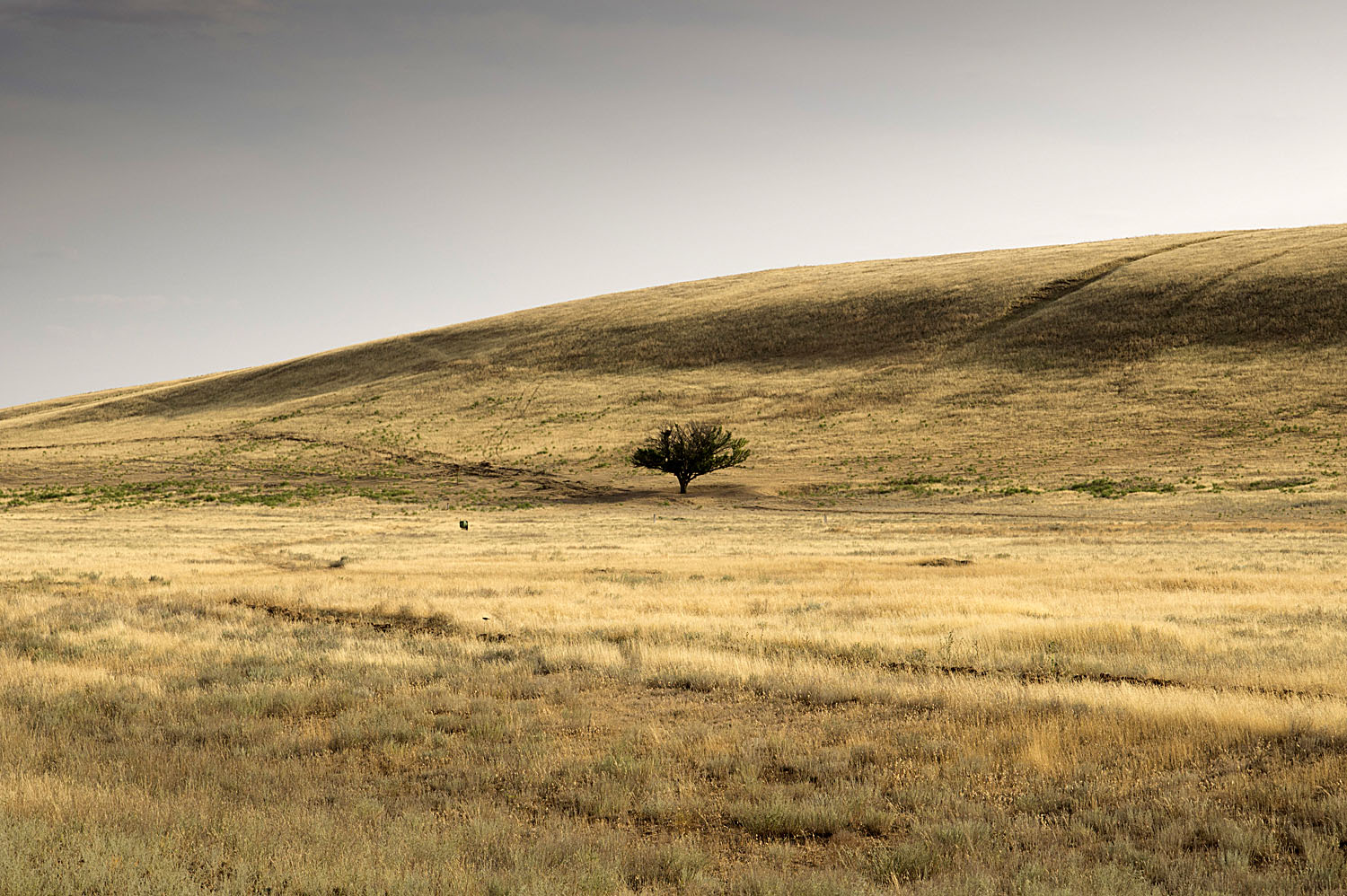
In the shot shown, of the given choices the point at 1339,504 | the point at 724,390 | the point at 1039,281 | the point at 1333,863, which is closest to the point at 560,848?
the point at 1333,863

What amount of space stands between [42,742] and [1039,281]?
10328 centimetres

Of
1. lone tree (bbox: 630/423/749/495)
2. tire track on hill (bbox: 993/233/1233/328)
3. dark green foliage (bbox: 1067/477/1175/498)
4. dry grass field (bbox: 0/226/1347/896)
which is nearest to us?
dry grass field (bbox: 0/226/1347/896)

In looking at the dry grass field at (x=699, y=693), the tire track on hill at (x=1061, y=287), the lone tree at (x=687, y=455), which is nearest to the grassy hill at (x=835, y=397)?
the tire track on hill at (x=1061, y=287)

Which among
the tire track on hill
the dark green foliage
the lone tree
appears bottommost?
the dark green foliage

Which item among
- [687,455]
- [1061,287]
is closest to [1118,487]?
[687,455]

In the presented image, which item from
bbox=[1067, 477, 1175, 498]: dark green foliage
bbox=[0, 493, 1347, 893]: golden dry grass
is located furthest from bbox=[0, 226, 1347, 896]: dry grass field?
bbox=[1067, 477, 1175, 498]: dark green foliage

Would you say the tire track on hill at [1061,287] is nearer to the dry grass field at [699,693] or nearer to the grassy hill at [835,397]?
the grassy hill at [835,397]

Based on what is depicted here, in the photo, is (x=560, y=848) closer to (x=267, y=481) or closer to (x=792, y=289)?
(x=267, y=481)

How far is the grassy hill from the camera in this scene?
6206 centimetres

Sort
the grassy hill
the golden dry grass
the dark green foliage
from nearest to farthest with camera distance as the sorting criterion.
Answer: the golden dry grass
the dark green foliage
the grassy hill

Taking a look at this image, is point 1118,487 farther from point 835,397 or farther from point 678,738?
point 678,738

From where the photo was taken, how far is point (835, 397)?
265ft

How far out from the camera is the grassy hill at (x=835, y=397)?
62.1 meters

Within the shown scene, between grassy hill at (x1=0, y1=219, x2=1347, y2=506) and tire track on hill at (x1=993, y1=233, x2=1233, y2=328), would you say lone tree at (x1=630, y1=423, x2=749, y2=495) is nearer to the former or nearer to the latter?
grassy hill at (x1=0, y1=219, x2=1347, y2=506)
